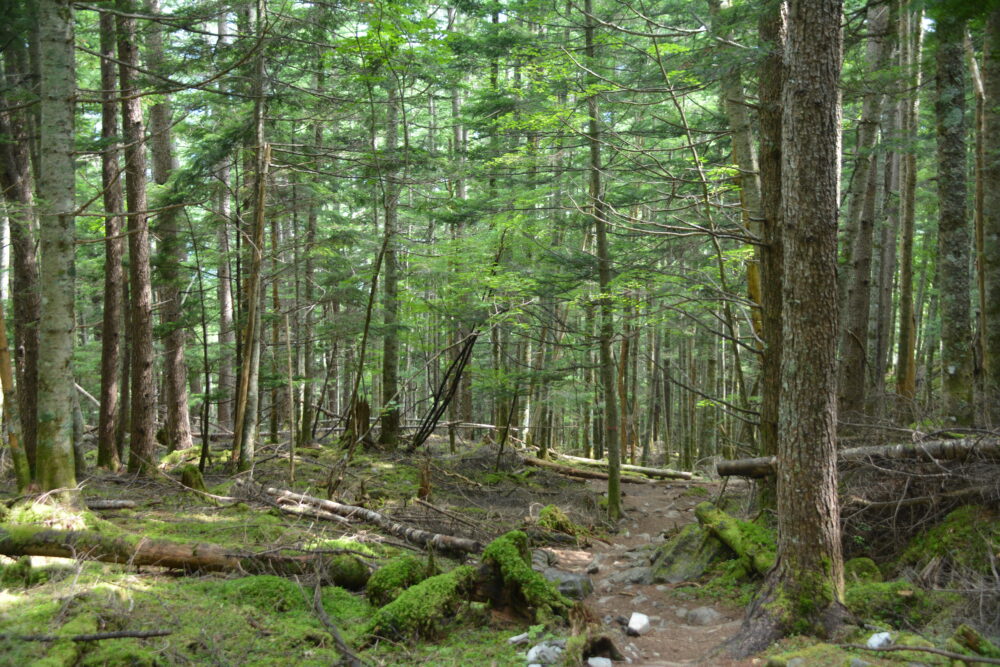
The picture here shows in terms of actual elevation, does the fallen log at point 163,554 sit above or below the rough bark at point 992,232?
below

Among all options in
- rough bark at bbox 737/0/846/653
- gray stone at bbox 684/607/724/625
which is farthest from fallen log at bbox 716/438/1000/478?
rough bark at bbox 737/0/846/653

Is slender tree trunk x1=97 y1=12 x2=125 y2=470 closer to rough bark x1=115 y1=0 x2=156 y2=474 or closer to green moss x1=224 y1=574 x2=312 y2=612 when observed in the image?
rough bark x1=115 y1=0 x2=156 y2=474

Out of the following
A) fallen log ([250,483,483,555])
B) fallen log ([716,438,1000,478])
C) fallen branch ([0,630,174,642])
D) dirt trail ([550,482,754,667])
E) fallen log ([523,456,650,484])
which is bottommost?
fallen log ([523,456,650,484])

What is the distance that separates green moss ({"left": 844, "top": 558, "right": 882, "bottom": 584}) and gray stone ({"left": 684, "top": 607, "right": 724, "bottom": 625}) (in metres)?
1.16

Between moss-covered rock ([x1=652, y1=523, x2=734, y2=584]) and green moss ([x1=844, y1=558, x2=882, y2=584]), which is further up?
green moss ([x1=844, y1=558, x2=882, y2=584])

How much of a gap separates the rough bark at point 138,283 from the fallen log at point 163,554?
4.97m

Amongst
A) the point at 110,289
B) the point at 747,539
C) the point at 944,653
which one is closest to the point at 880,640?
the point at 944,653

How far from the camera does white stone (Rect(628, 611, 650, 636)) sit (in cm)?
520

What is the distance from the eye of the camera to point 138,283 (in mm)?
9906

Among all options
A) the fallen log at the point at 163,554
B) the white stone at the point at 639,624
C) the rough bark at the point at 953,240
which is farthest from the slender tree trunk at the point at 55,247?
the rough bark at the point at 953,240

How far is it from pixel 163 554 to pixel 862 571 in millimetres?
6153

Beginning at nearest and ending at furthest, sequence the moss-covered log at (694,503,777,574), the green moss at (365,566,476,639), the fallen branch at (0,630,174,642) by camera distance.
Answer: the fallen branch at (0,630,174,642) → the green moss at (365,566,476,639) → the moss-covered log at (694,503,777,574)

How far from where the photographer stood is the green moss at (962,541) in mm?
4656

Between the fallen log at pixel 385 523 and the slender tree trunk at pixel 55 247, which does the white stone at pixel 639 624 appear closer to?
the fallen log at pixel 385 523
